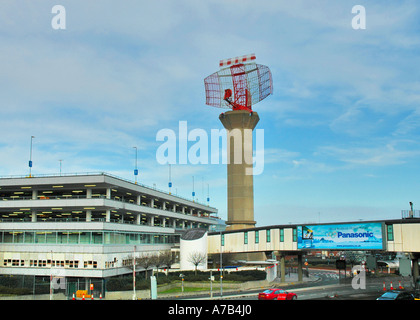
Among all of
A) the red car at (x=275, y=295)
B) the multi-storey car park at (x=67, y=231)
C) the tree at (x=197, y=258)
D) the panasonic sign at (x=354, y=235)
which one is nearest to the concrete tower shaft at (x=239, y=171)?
the tree at (x=197, y=258)

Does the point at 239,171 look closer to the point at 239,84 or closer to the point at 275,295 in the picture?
the point at 239,84

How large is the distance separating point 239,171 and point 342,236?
48.2 meters

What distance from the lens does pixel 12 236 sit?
76.2 metres

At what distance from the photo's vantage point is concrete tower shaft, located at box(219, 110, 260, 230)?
109625 mm

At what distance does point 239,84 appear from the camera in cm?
10688

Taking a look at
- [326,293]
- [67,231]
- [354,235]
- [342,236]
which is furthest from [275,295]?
[67,231]

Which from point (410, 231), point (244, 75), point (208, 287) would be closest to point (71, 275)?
point (208, 287)

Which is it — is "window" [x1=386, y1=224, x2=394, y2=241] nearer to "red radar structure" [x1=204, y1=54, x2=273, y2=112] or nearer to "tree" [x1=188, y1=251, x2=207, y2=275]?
"tree" [x1=188, y1=251, x2=207, y2=275]

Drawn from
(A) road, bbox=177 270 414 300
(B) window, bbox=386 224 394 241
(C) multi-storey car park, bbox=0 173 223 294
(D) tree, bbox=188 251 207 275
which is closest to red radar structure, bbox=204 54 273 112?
(C) multi-storey car park, bbox=0 173 223 294

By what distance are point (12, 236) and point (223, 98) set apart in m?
58.7

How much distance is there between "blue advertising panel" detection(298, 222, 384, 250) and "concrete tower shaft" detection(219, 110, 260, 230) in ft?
133

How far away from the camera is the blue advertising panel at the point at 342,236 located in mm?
61188
